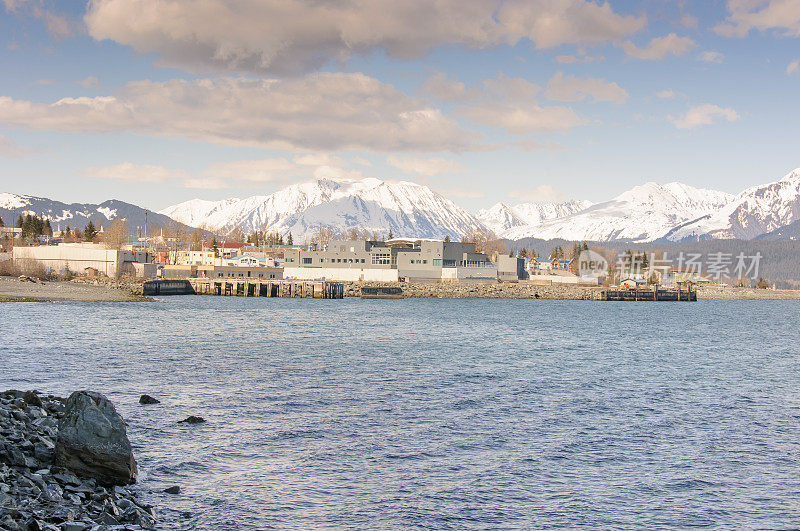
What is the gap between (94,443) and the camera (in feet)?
71.5

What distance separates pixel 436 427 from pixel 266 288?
145m

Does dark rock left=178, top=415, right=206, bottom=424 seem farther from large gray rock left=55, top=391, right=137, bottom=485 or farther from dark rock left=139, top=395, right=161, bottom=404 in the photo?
large gray rock left=55, top=391, right=137, bottom=485

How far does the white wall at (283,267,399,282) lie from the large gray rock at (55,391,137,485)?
→ 17090 centimetres

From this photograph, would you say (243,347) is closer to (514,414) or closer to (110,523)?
(514,414)

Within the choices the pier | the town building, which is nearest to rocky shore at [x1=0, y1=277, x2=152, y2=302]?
the town building

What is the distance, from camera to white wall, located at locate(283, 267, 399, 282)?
194 m

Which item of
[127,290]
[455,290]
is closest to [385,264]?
[455,290]

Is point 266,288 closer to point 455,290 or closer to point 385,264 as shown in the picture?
point 385,264

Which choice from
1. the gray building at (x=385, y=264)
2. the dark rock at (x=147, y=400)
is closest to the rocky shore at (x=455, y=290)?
the gray building at (x=385, y=264)

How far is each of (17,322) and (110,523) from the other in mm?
64658

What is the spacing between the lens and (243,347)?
61.3m

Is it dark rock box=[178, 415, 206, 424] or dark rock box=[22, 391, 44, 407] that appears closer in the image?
dark rock box=[22, 391, 44, 407]

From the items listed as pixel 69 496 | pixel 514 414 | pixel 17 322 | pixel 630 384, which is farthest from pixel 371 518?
pixel 17 322

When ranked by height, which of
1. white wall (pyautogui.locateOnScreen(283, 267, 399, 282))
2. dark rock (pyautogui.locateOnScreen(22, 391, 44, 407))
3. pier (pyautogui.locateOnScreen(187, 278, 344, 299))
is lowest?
pier (pyautogui.locateOnScreen(187, 278, 344, 299))
